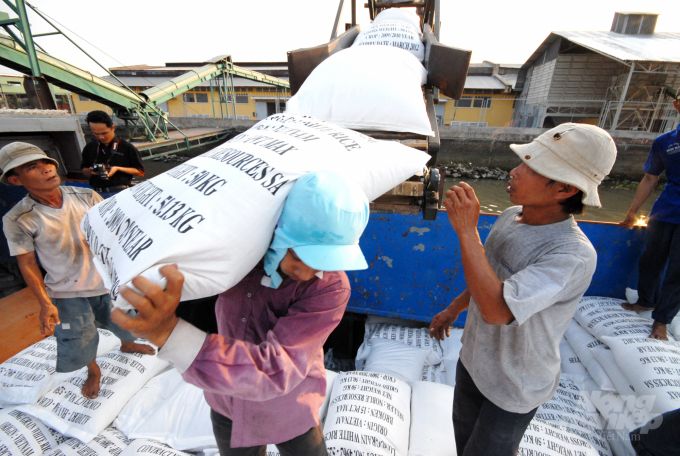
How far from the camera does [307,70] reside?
2.98 metres

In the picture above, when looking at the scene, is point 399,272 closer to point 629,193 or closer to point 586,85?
point 629,193

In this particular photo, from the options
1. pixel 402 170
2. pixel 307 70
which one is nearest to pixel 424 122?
pixel 402 170

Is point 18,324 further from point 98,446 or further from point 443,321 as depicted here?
point 443,321

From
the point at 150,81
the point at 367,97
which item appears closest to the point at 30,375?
the point at 367,97

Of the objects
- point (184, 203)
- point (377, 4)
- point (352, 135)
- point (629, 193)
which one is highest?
point (377, 4)

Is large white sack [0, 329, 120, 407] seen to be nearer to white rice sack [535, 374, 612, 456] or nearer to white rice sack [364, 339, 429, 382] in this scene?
white rice sack [364, 339, 429, 382]

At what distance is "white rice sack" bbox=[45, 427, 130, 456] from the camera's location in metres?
1.53

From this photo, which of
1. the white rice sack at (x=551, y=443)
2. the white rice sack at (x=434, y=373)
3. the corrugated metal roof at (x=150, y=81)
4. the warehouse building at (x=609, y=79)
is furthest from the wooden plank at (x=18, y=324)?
the corrugated metal roof at (x=150, y=81)

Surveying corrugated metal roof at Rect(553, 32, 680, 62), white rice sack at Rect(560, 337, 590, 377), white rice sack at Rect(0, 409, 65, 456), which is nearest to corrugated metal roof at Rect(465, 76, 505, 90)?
corrugated metal roof at Rect(553, 32, 680, 62)

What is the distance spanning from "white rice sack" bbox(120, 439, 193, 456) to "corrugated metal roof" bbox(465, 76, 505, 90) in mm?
17175

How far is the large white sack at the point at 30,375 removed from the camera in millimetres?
1765

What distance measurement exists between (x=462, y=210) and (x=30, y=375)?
8.52 feet

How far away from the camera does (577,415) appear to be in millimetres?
1783

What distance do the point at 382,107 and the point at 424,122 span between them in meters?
→ 0.29
